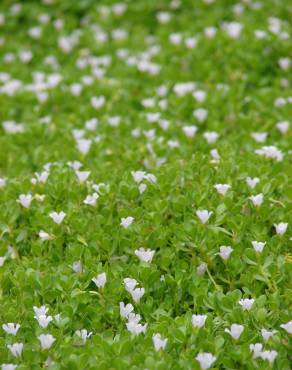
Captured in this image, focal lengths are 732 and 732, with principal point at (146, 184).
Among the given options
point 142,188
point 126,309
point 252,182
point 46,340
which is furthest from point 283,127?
point 46,340

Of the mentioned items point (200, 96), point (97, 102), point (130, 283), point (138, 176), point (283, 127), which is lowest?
point (97, 102)

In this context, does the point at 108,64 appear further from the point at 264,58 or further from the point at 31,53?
the point at 264,58

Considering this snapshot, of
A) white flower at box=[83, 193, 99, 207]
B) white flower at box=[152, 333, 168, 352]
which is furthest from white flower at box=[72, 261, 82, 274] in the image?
white flower at box=[152, 333, 168, 352]

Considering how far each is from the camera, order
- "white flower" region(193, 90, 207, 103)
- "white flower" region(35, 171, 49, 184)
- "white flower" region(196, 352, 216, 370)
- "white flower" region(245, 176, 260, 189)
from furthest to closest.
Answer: "white flower" region(193, 90, 207, 103), "white flower" region(35, 171, 49, 184), "white flower" region(245, 176, 260, 189), "white flower" region(196, 352, 216, 370)

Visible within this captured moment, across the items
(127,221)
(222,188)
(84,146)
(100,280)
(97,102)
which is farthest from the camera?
(97,102)

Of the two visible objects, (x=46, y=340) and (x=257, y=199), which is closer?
(x=46, y=340)

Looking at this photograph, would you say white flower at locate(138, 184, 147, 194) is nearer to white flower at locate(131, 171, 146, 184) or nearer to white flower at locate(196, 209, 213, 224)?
white flower at locate(131, 171, 146, 184)

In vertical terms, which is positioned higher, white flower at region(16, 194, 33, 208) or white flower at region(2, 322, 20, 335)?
white flower at region(2, 322, 20, 335)

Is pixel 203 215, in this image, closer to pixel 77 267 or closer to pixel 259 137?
pixel 77 267
